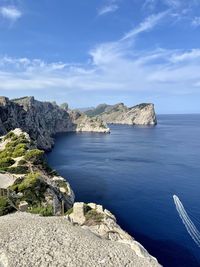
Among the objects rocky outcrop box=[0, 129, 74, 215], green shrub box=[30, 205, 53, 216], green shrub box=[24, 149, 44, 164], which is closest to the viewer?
green shrub box=[30, 205, 53, 216]

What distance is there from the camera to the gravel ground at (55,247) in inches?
1070

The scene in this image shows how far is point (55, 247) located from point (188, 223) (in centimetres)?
4894

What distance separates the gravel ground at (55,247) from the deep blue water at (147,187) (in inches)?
1099

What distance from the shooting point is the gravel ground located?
27172mm

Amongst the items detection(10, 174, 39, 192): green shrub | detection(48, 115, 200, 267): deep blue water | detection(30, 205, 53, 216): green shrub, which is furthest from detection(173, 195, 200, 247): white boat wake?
detection(10, 174, 39, 192): green shrub

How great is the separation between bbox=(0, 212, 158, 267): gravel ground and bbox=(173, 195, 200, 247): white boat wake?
120 ft

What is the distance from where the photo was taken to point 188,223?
236 feet

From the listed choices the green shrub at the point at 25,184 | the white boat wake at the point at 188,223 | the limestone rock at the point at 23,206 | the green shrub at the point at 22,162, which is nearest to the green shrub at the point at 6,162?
the green shrub at the point at 22,162

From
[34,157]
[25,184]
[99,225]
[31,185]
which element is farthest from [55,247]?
[34,157]

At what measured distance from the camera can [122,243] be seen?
34.3 metres

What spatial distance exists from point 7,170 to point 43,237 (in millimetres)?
44789

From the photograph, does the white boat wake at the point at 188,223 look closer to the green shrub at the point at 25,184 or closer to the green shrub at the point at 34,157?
the green shrub at the point at 25,184

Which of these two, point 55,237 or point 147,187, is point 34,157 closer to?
point 147,187

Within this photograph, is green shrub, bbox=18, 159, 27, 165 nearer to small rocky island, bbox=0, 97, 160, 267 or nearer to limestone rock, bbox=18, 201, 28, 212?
small rocky island, bbox=0, 97, 160, 267
